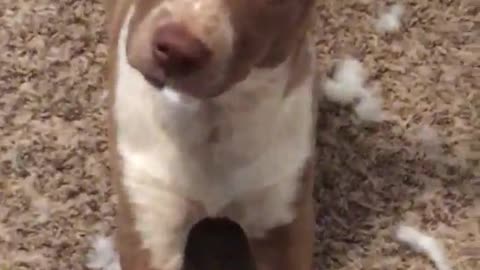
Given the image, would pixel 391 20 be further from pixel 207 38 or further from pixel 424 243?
pixel 207 38

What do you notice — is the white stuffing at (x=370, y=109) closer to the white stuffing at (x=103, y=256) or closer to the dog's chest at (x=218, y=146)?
the dog's chest at (x=218, y=146)

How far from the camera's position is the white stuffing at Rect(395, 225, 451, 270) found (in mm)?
1503

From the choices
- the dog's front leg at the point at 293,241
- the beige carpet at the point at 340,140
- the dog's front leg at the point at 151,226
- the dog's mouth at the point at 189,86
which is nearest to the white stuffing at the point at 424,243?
the beige carpet at the point at 340,140

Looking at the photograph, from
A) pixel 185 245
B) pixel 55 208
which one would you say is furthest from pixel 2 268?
pixel 185 245

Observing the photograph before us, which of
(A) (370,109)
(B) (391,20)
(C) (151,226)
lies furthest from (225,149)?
(B) (391,20)

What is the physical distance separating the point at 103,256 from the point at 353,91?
0.45 metres

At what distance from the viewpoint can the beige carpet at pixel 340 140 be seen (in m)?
1.50

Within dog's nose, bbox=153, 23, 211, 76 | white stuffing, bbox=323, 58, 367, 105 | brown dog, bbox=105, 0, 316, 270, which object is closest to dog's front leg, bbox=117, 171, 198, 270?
brown dog, bbox=105, 0, 316, 270

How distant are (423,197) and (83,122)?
18.6 inches

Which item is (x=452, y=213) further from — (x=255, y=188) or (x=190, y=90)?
(x=190, y=90)

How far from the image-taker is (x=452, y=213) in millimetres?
1563

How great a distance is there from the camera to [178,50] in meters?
1.07

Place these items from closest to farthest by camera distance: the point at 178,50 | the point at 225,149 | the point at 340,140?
the point at 178,50, the point at 225,149, the point at 340,140

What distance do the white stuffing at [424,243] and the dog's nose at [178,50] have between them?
1.73ft
